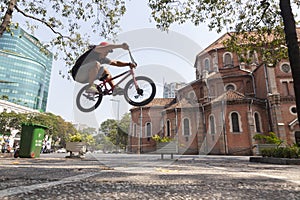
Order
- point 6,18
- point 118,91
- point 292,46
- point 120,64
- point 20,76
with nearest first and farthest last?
point 292,46 < point 6,18 < point 120,64 < point 118,91 < point 20,76

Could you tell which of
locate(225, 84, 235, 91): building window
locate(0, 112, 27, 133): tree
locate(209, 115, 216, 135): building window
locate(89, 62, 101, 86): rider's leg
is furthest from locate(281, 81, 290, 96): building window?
locate(0, 112, 27, 133): tree

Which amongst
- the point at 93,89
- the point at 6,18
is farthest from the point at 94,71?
the point at 6,18

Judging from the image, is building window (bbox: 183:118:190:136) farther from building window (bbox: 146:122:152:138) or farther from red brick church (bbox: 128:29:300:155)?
building window (bbox: 146:122:152:138)

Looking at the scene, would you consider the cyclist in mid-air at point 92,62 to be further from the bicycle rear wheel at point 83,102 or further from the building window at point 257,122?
the building window at point 257,122

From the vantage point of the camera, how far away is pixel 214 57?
32531mm

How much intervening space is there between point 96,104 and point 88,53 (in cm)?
242

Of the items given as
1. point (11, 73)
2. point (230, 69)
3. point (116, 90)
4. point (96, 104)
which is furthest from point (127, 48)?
point (11, 73)

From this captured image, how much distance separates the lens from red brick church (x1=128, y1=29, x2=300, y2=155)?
2295 cm

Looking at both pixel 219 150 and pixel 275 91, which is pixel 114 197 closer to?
pixel 219 150

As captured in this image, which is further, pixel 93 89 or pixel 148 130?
pixel 148 130

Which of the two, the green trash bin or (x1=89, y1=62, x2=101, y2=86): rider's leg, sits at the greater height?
(x1=89, y1=62, x2=101, y2=86): rider's leg

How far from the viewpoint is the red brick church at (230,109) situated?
23.0 meters

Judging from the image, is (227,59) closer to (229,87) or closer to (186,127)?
(229,87)

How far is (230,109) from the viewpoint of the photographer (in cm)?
2441
